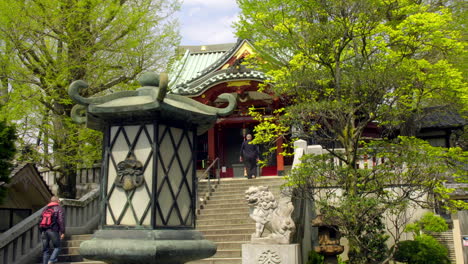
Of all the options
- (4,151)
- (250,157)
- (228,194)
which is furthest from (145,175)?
(250,157)

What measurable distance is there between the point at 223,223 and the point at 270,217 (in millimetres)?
3344

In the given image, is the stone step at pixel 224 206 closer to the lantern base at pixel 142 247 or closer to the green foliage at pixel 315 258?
the green foliage at pixel 315 258

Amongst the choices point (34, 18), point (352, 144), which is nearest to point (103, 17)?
point (34, 18)

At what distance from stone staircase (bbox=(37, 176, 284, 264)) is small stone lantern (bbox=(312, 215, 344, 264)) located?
6.09 ft

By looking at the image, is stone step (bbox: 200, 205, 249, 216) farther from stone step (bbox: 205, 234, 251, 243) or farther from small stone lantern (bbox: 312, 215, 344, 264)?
small stone lantern (bbox: 312, 215, 344, 264)

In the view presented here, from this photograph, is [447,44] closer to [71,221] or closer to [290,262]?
[290,262]

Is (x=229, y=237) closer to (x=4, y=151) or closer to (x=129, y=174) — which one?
(x=4, y=151)

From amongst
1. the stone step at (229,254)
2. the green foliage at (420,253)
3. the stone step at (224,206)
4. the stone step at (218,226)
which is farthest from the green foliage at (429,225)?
the stone step at (224,206)

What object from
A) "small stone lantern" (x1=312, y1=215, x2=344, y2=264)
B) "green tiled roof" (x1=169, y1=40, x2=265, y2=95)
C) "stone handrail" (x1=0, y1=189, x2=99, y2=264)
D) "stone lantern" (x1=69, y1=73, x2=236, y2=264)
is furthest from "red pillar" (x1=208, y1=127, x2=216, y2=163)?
"stone lantern" (x1=69, y1=73, x2=236, y2=264)

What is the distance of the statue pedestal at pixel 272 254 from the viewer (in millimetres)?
9156

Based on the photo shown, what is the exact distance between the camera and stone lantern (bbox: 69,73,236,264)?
3809 mm

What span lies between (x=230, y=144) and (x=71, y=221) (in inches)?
452

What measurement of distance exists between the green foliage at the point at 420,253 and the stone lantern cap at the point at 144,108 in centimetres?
718

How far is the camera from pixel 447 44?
13.2 m
